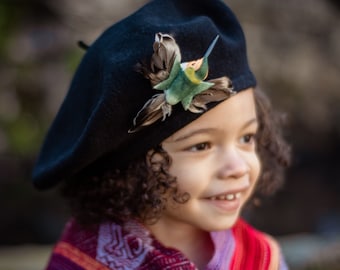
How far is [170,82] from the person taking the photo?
4.96 feet

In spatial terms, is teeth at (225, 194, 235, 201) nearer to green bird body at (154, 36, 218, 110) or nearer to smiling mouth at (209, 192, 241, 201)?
smiling mouth at (209, 192, 241, 201)

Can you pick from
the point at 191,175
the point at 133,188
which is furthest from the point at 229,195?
the point at 133,188

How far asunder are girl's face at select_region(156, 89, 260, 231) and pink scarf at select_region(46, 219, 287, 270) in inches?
3.6

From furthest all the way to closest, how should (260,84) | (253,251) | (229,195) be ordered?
(260,84) < (253,251) < (229,195)

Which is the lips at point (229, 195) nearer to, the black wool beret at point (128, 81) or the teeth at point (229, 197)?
the teeth at point (229, 197)

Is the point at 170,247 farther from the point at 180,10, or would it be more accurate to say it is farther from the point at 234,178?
the point at 180,10

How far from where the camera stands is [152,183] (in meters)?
1.62

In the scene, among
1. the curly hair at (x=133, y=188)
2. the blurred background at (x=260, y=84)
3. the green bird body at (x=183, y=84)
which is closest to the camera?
the green bird body at (x=183, y=84)

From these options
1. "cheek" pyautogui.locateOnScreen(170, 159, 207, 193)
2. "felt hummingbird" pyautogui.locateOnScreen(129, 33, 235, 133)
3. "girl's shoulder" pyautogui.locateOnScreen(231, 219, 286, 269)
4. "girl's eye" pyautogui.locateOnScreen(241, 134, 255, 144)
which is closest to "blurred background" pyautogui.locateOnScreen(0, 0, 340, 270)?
"girl's shoulder" pyautogui.locateOnScreen(231, 219, 286, 269)

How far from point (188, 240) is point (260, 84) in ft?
8.62

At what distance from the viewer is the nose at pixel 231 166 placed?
1.58m

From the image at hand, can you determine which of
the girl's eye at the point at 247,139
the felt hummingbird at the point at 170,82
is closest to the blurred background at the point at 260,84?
the girl's eye at the point at 247,139

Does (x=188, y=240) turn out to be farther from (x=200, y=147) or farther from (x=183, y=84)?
(x=183, y=84)

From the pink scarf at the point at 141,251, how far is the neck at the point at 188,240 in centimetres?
5
